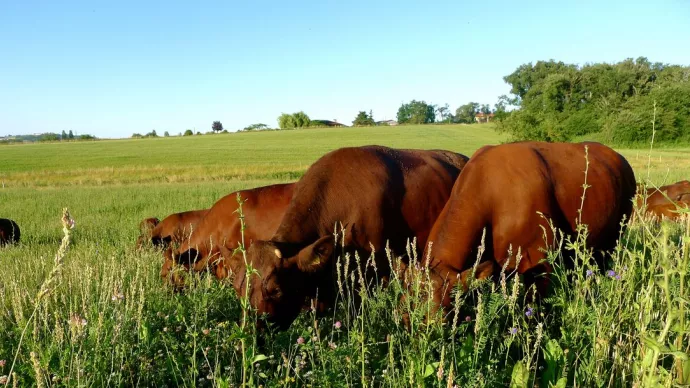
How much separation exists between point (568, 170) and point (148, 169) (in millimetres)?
29783

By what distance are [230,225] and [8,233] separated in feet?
16.0

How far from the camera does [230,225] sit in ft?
27.2

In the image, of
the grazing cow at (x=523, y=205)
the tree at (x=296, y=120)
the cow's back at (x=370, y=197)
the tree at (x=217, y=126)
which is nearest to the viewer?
the grazing cow at (x=523, y=205)

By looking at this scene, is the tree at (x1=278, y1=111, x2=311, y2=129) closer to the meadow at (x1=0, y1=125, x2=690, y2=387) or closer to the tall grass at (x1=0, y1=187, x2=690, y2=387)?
the meadow at (x1=0, y1=125, x2=690, y2=387)

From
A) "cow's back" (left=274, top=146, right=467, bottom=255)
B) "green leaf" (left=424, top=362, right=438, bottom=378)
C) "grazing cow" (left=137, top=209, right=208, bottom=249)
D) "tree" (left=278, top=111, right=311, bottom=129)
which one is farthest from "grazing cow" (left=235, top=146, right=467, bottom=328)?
"tree" (left=278, top=111, right=311, bottom=129)

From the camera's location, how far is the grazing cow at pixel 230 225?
7.42 meters

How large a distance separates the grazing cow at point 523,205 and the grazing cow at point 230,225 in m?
3.36

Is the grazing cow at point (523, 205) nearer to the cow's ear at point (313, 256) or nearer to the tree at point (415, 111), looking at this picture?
the cow's ear at point (313, 256)

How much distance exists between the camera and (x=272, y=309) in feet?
13.6

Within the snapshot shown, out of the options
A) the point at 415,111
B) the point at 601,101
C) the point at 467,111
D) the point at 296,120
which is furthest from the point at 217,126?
the point at 601,101

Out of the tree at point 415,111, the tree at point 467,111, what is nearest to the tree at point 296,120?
the tree at point 415,111

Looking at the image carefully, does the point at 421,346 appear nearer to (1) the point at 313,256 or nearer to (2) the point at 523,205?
Result: (1) the point at 313,256

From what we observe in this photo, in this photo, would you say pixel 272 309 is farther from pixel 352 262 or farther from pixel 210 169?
pixel 210 169

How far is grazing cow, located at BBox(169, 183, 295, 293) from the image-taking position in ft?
24.3
